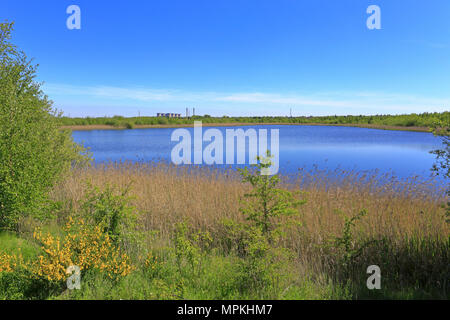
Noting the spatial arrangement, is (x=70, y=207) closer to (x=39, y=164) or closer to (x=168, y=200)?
(x=39, y=164)

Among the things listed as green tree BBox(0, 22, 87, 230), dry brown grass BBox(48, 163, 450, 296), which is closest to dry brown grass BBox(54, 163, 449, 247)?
dry brown grass BBox(48, 163, 450, 296)

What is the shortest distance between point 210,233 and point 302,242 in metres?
2.20

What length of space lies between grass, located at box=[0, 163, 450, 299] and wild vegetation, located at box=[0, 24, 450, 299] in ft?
0.09

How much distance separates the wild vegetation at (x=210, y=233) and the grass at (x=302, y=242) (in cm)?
3

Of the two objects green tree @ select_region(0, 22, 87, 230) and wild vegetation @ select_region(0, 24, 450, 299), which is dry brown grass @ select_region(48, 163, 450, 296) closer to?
wild vegetation @ select_region(0, 24, 450, 299)

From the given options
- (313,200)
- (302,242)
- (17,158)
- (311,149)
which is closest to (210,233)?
(302,242)

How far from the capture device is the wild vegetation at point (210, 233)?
4.55m

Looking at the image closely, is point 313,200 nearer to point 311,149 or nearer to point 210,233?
point 210,233

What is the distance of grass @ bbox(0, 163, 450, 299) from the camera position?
14.8 feet

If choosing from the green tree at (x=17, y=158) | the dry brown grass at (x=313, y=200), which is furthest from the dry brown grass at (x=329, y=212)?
the green tree at (x=17, y=158)

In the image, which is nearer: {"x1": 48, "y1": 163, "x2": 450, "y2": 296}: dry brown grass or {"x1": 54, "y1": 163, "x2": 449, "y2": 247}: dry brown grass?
{"x1": 48, "y1": 163, "x2": 450, "y2": 296}: dry brown grass
